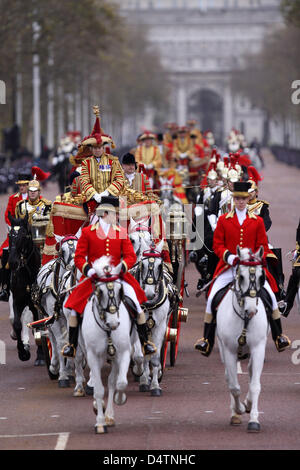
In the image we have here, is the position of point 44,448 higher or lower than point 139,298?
lower

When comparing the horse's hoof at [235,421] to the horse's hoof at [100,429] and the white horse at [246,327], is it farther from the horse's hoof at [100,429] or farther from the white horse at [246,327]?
the horse's hoof at [100,429]

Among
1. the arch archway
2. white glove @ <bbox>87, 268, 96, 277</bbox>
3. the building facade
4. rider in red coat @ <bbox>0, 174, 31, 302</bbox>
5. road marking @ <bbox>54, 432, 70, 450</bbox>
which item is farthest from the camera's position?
the arch archway

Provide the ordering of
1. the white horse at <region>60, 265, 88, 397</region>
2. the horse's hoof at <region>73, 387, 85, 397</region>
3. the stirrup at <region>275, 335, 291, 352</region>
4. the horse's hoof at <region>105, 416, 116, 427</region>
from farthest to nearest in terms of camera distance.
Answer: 1. the horse's hoof at <region>73, 387, 85, 397</region>
2. the white horse at <region>60, 265, 88, 397</region>
3. the stirrup at <region>275, 335, 291, 352</region>
4. the horse's hoof at <region>105, 416, 116, 427</region>

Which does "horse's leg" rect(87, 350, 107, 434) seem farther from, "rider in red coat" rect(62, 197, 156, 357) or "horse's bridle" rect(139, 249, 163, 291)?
"horse's bridle" rect(139, 249, 163, 291)

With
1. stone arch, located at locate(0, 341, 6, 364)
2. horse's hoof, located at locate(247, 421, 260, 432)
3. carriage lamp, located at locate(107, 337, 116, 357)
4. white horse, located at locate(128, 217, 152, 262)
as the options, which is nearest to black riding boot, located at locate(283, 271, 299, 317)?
white horse, located at locate(128, 217, 152, 262)

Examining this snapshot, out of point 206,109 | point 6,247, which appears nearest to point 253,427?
point 6,247

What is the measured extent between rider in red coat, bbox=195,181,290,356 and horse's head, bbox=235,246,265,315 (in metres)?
0.77

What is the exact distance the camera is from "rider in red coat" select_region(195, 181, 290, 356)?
1302cm

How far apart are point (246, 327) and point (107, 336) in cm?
123

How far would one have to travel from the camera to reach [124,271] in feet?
40.7

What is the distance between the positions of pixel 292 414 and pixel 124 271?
2109 mm

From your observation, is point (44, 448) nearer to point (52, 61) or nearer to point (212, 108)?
point (52, 61)

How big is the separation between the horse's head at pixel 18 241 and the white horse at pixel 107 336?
3865 mm
